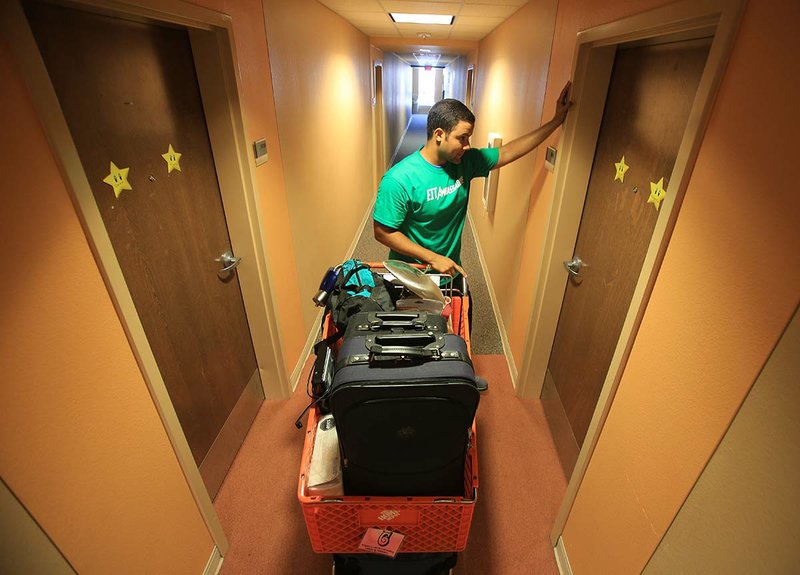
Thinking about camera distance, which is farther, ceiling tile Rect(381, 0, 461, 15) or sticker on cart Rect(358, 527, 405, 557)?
ceiling tile Rect(381, 0, 461, 15)

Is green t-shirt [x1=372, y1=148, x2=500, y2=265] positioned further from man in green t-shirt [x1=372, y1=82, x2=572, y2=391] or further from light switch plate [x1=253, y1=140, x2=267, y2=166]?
light switch plate [x1=253, y1=140, x2=267, y2=166]

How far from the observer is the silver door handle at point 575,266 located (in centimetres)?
200

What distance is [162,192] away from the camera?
1.49m

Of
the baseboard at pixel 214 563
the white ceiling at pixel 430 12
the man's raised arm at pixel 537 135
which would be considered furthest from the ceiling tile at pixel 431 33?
the baseboard at pixel 214 563

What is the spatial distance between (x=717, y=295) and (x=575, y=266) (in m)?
1.18

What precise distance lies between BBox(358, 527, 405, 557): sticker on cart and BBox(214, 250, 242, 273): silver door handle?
4.51 feet

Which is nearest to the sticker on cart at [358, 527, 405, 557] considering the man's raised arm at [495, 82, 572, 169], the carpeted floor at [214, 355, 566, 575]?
the carpeted floor at [214, 355, 566, 575]

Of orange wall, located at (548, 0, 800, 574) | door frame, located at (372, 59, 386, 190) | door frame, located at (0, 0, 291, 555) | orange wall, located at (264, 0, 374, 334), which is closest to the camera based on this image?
orange wall, located at (548, 0, 800, 574)

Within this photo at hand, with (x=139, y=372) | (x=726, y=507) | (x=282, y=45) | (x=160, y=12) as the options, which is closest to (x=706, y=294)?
(x=726, y=507)

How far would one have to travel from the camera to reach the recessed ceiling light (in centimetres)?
339

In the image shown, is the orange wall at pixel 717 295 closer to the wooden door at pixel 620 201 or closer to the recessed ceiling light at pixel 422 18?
the wooden door at pixel 620 201

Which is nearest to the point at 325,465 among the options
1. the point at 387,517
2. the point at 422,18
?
the point at 387,517

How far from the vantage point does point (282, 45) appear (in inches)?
88.4

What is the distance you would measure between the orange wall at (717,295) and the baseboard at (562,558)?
41cm
